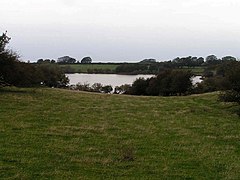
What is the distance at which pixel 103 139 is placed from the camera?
15.4 meters

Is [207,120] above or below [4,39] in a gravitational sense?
below

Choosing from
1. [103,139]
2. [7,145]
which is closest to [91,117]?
[103,139]

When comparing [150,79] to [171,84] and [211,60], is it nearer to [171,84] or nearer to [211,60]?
[171,84]

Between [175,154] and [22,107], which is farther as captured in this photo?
[22,107]

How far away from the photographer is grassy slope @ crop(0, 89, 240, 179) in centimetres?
1078

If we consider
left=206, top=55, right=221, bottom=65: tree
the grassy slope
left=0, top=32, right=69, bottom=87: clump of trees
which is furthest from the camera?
left=206, top=55, right=221, bottom=65: tree

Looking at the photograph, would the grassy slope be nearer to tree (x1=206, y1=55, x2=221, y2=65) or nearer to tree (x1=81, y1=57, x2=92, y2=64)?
tree (x1=206, y1=55, x2=221, y2=65)

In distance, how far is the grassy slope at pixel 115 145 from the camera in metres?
10.8

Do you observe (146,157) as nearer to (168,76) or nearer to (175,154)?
(175,154)

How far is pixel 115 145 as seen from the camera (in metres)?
14.3

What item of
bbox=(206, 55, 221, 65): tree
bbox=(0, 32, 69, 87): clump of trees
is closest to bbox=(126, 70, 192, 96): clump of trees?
Result: bbox=(0, 32, 69, 87): clump of trees

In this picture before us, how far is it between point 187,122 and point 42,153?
10545mm

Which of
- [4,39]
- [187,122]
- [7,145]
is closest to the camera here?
[7,145]

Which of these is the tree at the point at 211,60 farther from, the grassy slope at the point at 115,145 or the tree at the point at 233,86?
the grassy slope at the point at 115,145
